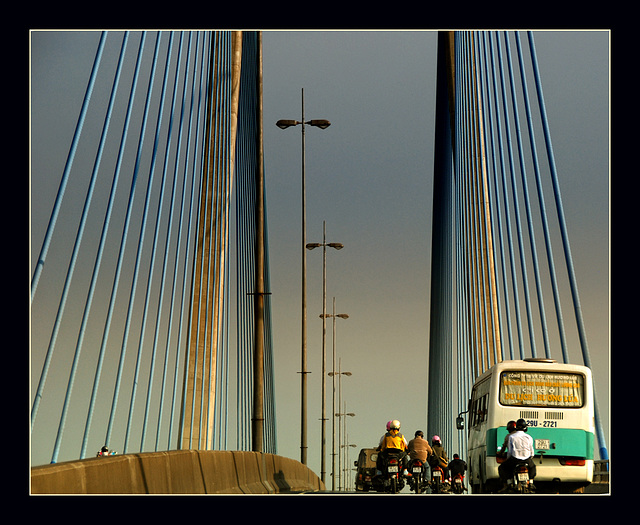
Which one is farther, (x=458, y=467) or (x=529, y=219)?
(x=529, y=219)

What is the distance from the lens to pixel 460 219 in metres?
39.5

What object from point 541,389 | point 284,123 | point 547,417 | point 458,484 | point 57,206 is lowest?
point 458,484

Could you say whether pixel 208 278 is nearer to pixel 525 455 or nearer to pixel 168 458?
pixel 525 455

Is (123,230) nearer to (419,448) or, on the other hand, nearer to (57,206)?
(57,206)

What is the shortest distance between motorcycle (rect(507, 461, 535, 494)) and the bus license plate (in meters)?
2.77

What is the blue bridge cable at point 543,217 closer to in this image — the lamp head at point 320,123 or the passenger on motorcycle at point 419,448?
the passenger on motorcycle at point 419,448

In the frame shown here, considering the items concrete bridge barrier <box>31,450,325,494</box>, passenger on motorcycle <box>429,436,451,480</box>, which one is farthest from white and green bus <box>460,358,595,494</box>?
concrete bridge barrier <box>31,450,325,494</box>

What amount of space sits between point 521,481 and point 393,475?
3.06m

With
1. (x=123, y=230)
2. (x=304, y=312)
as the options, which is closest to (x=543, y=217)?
(x=123, y=230)

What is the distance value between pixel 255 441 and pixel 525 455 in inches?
302

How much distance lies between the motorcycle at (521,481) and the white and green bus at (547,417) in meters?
2.61

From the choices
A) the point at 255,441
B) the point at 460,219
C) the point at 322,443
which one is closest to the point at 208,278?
the point at 255,441

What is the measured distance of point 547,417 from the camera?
775 inches

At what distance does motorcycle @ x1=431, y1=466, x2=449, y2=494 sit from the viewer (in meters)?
19.9
